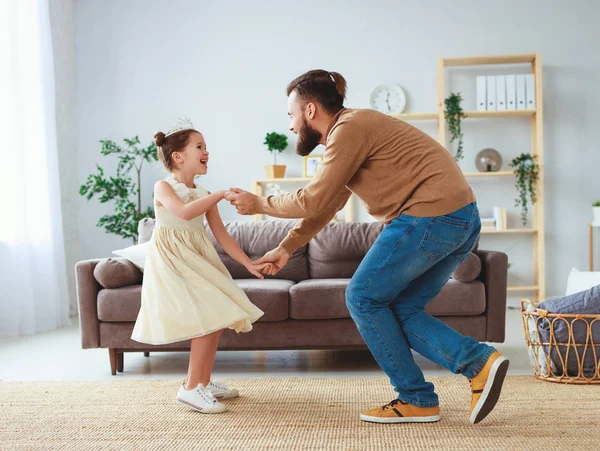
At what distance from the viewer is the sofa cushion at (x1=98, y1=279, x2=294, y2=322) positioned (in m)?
3.29

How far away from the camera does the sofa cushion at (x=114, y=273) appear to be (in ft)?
11.0

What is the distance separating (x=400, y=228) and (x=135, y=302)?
5.16 ft

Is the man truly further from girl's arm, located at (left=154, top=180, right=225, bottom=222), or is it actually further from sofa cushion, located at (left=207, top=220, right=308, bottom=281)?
sofa cushion, located at (left=207, top=220, right=308, bottom=281)

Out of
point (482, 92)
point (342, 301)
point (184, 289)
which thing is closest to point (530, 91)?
point (482, 92)

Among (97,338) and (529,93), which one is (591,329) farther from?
(529,93)

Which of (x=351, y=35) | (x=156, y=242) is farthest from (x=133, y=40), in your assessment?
(x=156, y=242)

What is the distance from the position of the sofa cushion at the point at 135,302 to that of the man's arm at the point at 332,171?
1.04 metres

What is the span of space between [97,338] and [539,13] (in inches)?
181

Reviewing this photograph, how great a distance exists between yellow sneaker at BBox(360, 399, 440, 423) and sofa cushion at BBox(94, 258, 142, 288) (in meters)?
1.53

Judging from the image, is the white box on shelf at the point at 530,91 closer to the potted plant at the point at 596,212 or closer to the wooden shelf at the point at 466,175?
the wooden shelf at the point at 466,175

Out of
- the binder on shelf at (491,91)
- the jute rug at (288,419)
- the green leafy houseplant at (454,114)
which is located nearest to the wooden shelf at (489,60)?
the binder on shelf at (491,91)

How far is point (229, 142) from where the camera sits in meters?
6.20

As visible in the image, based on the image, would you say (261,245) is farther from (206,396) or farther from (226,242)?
(206,396)

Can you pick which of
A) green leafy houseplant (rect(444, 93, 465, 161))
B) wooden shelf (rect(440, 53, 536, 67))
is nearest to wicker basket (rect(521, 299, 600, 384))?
green leafy houseplant (rect(444, 93, 465, 161))
